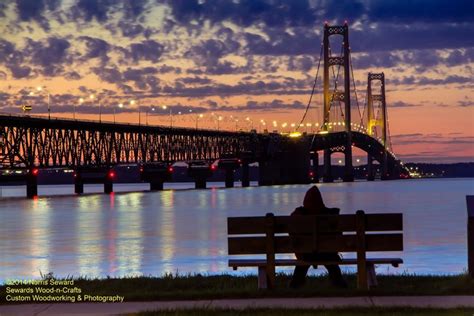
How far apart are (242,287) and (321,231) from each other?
1.57 m

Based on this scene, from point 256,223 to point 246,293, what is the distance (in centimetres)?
105

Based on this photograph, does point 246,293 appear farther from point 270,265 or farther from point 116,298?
point 116,298

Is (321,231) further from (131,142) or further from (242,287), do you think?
(131,142)

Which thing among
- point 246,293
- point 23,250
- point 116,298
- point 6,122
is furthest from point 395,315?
point 6,122

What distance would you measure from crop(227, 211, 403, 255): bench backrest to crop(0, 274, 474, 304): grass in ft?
1.89

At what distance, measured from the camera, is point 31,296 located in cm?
1323

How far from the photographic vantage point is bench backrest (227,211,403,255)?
1366 centimetres

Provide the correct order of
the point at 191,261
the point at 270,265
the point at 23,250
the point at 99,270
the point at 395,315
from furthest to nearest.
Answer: the point at 23,250 → the point at 191,261 → the point at 99,270 → the point at 270,265 → the point at 395,315

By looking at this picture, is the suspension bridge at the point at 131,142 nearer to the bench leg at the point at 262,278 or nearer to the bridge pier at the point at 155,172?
the bridge pier at the point at 155,172

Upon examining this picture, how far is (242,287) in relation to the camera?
14.5 metres

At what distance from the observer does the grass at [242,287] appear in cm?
1310

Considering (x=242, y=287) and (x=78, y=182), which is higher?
(x=242, y=287)

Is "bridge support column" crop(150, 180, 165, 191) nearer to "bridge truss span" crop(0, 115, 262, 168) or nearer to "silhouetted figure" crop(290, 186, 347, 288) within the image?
"bridge truss span" crop(0, 115, 262, 168)

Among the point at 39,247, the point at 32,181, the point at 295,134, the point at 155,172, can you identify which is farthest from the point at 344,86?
the point at 39,247
